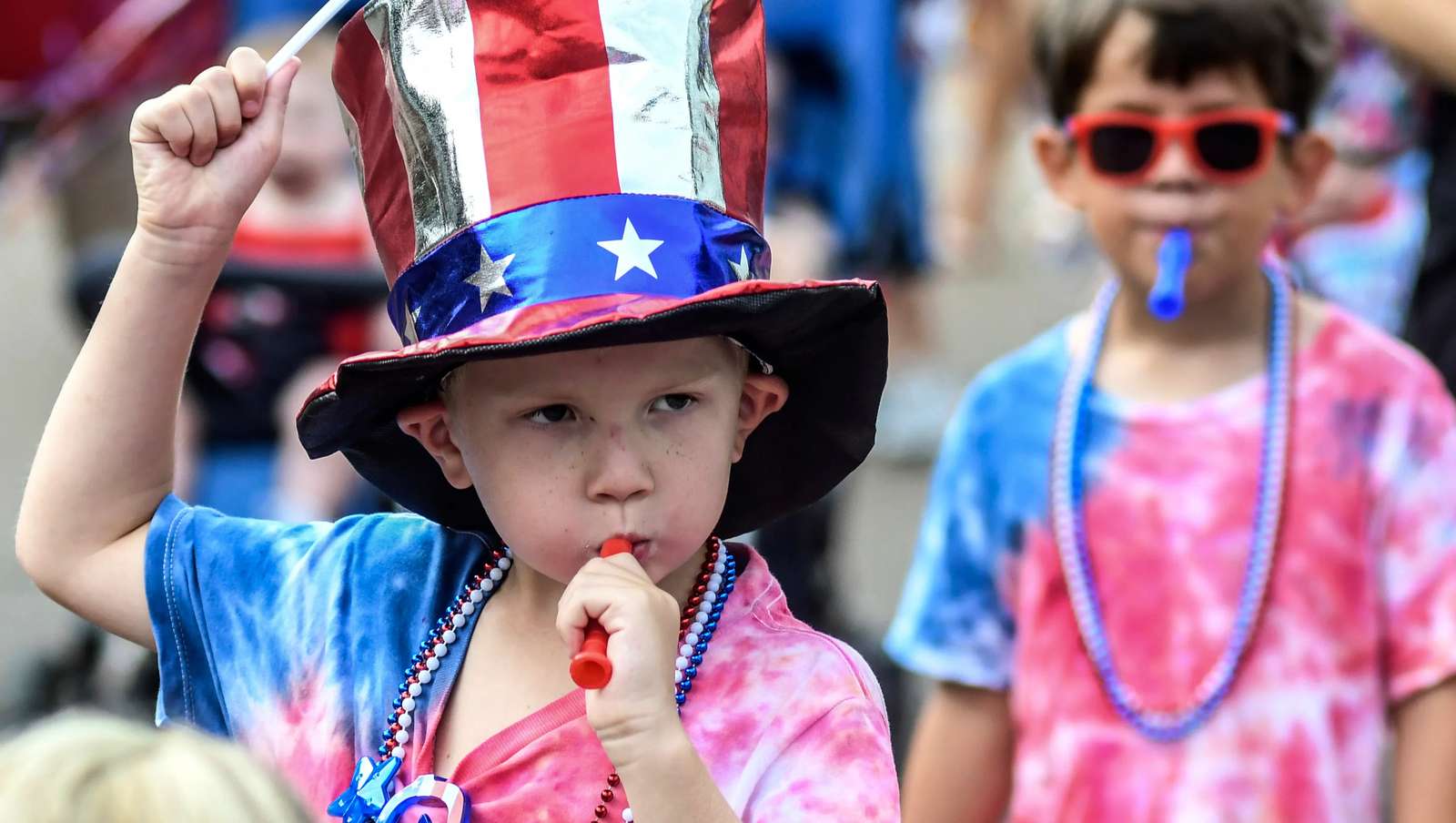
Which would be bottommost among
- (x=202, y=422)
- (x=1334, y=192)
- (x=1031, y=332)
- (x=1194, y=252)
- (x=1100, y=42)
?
(x=1031, y=332)

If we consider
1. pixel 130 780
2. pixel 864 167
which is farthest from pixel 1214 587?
pixel 864 167

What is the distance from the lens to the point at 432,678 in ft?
7.68

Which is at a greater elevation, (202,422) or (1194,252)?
(1194,252)

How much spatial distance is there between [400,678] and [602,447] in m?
0.38

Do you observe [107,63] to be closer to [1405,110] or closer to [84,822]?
[1405,110]

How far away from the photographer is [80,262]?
19.6 ft

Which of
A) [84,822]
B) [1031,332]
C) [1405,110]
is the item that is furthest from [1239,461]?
[1031,332]

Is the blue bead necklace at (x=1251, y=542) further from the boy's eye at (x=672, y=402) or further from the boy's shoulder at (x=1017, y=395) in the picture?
the boy's eye at (x=672, y=402)

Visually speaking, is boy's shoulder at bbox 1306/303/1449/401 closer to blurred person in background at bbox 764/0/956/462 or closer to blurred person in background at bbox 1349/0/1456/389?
blurred person in background at bbox 1349/0/1456/389

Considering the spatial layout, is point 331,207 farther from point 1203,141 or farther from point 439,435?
point 439,435

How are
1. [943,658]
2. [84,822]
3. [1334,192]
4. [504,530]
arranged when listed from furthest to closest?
[1334,192] < [943,658] < [504,530] < [84,822]

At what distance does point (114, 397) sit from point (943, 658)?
4.92 ft

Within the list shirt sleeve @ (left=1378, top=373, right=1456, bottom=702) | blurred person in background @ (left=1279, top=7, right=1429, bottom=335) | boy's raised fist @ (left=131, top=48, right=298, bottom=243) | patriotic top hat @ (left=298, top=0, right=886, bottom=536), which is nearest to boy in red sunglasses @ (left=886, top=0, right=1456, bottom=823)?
shirt sleeve @ (left=1378, top=373, right=1456, bottom=702)

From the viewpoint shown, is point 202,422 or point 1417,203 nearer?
point 202,422
